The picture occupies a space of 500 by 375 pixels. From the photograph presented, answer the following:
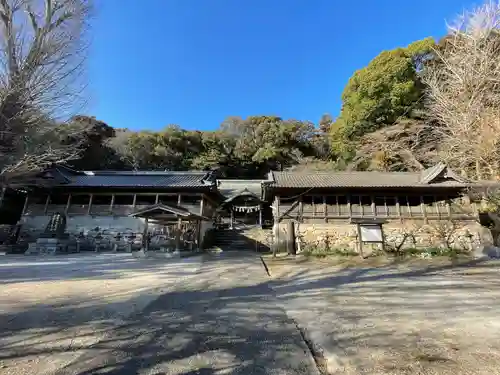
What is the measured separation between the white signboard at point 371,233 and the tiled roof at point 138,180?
10299mm

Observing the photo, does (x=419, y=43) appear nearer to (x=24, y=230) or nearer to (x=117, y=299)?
(x=117, y=299)

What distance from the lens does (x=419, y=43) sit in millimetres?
24891

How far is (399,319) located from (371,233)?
8.43 meters

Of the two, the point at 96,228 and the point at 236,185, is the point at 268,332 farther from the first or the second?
the point at 236,185

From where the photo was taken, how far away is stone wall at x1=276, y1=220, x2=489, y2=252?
51.4 ft

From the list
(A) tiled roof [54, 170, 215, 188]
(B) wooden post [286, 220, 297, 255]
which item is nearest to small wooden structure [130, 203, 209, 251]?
(A) tiled roof [54, 170, 215, 188]

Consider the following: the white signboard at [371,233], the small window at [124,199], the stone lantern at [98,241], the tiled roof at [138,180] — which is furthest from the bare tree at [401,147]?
the stone lantern at [98,241]

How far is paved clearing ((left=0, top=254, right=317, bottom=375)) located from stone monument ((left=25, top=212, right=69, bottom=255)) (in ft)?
29.9

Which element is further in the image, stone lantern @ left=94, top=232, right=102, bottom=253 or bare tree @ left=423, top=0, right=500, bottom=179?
stone lantern @ left=94, top=232, right=102, bottom=253

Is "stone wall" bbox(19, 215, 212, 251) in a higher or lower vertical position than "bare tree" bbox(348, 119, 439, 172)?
lower

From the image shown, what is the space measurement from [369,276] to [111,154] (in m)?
31.2

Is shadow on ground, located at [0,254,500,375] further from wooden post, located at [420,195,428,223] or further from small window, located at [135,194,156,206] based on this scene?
small window, located at [135,194,156,206]

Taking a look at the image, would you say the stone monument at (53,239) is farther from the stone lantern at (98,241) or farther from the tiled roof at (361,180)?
the tiled roof at (361,180)

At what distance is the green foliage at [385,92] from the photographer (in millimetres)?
23500
